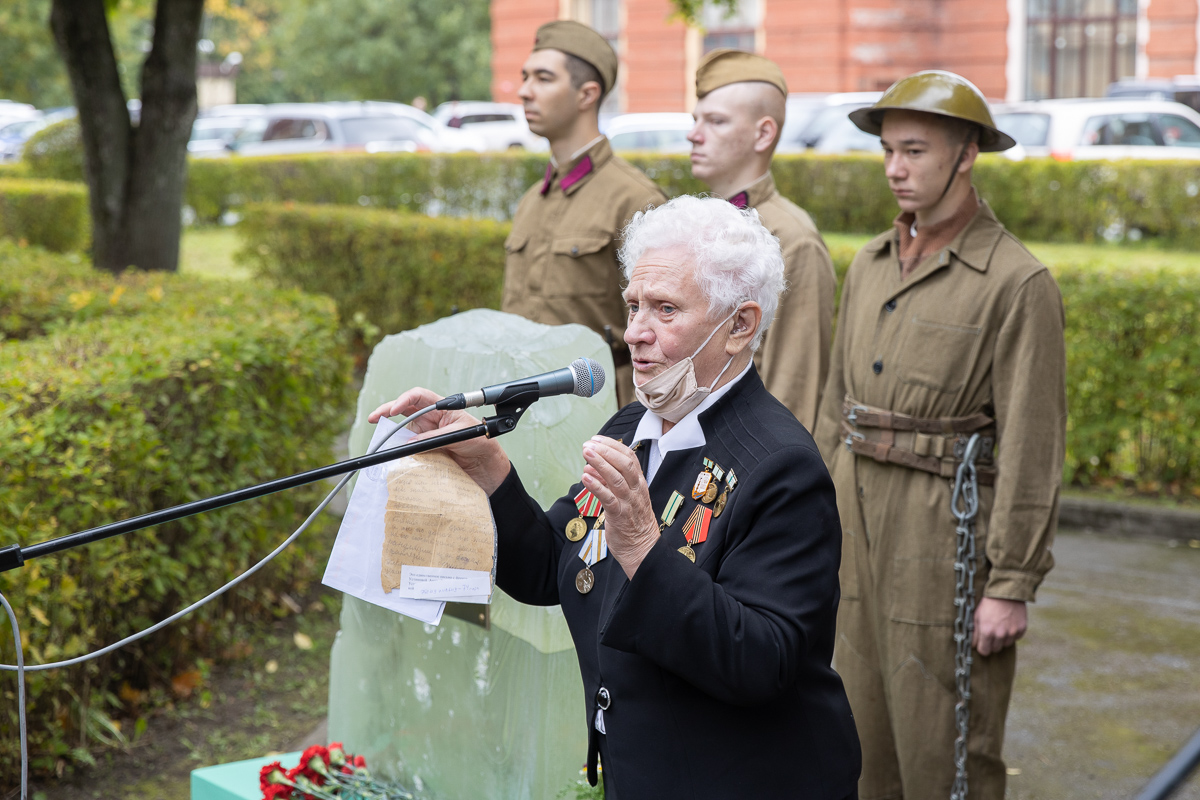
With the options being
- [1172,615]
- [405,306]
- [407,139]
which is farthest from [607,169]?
[407,139]

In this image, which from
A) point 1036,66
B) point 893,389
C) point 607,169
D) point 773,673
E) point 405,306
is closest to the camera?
point 773,673

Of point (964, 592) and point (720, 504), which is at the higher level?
point (720, 504)

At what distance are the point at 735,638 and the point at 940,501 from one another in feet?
4.80

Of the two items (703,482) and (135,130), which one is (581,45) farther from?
(135,130)

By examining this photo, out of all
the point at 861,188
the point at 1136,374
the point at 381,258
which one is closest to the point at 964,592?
the point at 1136,374

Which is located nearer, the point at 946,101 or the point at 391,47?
the point at 946,101

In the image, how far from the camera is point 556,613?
110 inches

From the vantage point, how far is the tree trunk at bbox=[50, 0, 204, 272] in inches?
305

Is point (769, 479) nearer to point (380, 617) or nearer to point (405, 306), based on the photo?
point (380, 617)

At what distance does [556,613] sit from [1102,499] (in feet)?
15.4

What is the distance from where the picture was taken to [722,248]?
6.39 feet

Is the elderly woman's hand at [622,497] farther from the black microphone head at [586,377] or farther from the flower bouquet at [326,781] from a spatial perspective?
the flower bouquet at [326,781]

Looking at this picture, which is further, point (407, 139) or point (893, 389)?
point (407, 139)

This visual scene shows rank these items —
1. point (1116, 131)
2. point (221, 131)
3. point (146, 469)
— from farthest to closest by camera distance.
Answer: point (221, 131), point (1116, 131), point (146, 469)
